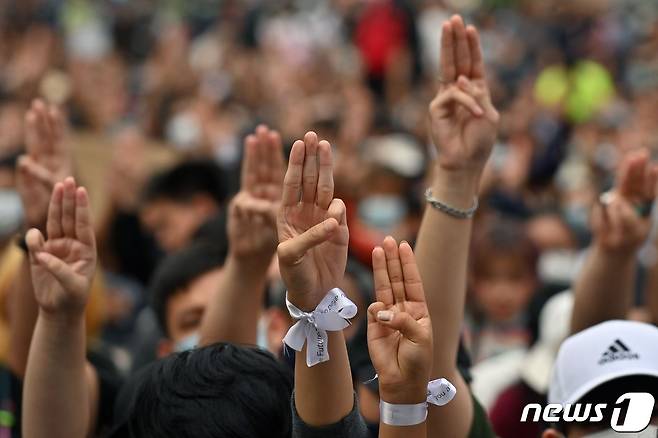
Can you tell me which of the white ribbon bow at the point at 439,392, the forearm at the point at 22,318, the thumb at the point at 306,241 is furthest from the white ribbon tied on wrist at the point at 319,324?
the forearm at the point at 22,318

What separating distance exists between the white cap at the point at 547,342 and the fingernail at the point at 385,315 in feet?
5.35

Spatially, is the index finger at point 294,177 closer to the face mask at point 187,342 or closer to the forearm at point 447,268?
the forearm at point 447,268

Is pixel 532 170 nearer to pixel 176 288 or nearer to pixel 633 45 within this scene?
pixel 176 288

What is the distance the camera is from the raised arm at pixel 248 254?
10.7 ft

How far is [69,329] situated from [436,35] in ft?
43.0

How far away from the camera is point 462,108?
10.2 ft

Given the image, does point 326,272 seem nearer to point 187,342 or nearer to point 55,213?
point 55,213

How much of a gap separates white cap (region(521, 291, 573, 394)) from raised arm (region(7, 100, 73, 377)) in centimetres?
166

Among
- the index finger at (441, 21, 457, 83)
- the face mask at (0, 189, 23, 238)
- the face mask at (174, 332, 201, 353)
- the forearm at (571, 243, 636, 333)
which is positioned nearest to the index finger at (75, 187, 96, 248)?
the face mask at (174, 332, 201, 353)

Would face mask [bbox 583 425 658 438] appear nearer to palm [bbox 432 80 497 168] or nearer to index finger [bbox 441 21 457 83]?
palm [bbox 432 80 497 168]

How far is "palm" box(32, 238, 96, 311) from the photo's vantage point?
2.77 metres

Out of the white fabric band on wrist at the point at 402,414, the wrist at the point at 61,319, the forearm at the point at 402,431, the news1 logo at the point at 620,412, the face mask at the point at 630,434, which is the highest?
the wrist at the point at 61,319

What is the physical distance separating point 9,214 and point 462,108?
2753 millimetres

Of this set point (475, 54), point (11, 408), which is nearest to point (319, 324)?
point (475, 54)
